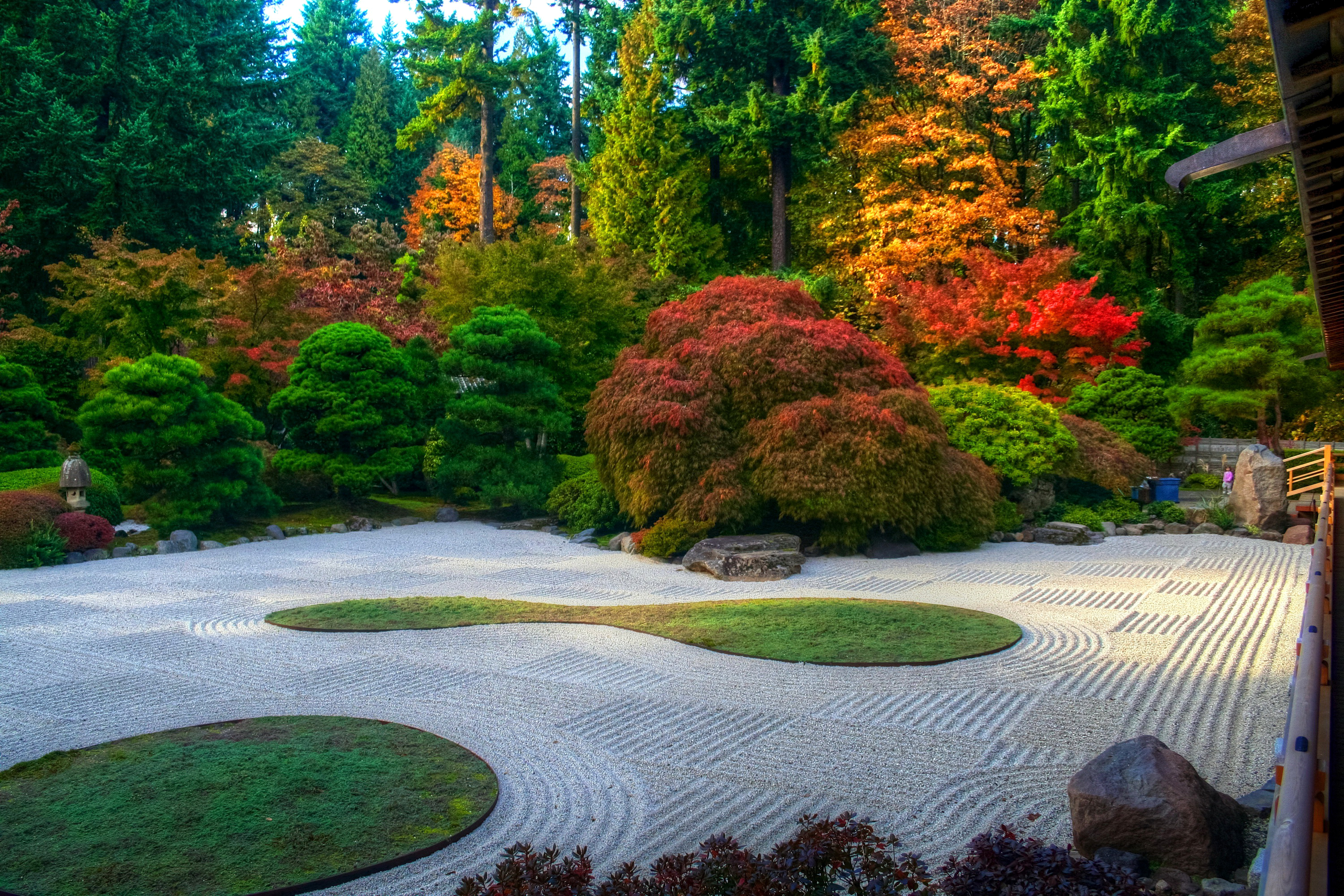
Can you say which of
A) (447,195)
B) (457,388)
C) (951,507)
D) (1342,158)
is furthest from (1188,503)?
(447,195)

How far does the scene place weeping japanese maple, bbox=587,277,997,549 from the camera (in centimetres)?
1030

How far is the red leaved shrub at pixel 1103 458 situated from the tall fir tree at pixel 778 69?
349 inches

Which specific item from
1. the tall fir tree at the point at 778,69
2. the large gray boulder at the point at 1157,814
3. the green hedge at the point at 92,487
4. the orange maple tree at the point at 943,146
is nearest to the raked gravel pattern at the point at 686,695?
the large gray boulder at the point at 1157,814

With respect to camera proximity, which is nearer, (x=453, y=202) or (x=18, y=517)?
(x=18, y=517)

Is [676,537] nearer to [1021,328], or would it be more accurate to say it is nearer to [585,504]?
[585,504]

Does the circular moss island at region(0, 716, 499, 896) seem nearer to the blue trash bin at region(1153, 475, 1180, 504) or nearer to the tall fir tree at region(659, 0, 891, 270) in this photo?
the blue trash bin at region(1153, 475, 1180, 504)

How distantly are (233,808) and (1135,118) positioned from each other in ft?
69.7

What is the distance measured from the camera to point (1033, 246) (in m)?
19.4

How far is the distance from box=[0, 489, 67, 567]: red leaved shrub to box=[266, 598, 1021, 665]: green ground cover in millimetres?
4396

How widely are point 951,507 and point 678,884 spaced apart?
8996 mm

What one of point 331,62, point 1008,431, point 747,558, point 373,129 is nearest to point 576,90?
point 373,129

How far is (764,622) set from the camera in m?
7.04

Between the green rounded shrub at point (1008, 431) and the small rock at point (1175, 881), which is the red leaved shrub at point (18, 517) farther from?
the green rounded shrub at point (1008, 431)

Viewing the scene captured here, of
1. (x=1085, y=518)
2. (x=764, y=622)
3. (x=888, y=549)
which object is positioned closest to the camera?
(x=764, y=622)
